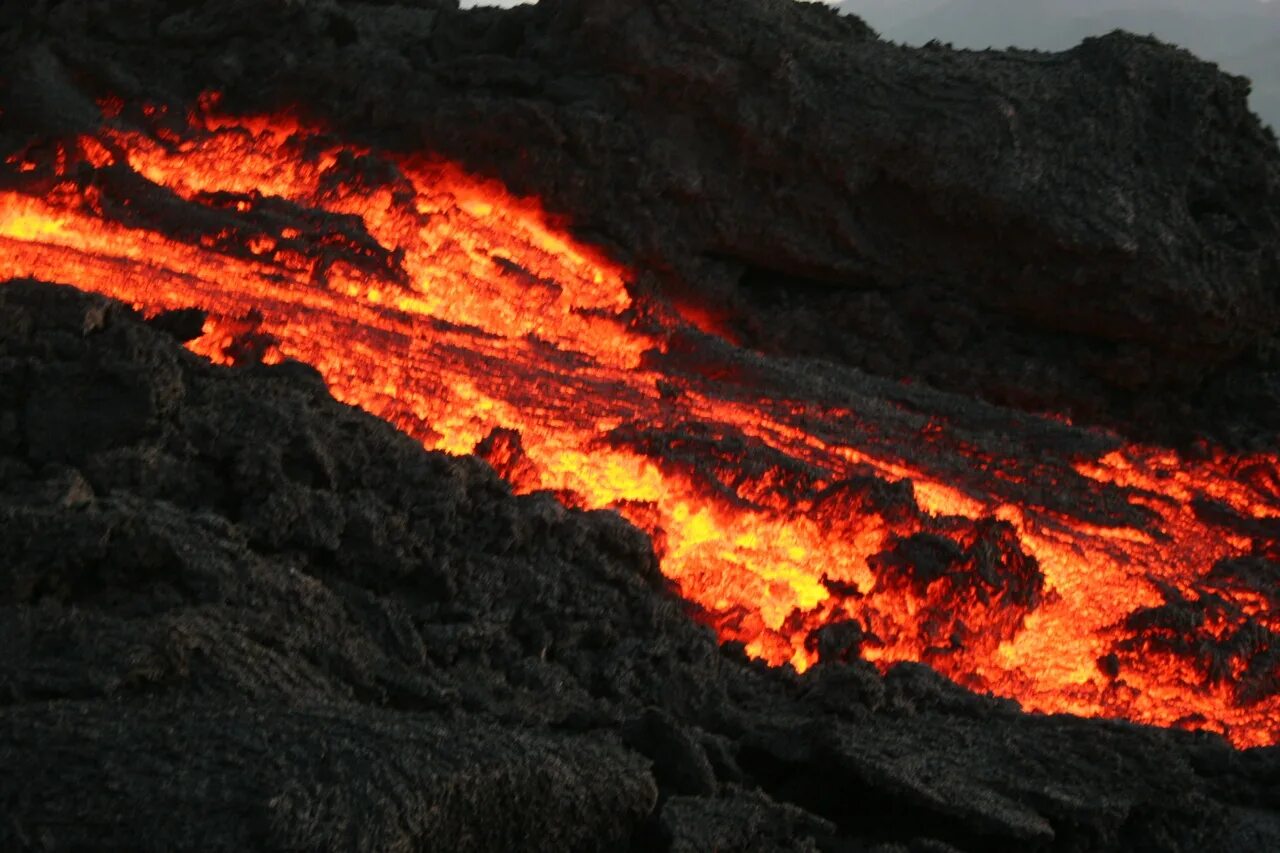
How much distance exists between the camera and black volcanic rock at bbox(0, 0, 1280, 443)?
578cm

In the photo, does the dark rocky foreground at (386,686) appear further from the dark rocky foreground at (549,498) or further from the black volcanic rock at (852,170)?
the black volcanic rock at (852,170)

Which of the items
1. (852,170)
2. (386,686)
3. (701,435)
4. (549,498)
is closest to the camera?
(386,686)

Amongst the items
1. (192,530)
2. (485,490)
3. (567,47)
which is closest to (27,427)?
(192,530)

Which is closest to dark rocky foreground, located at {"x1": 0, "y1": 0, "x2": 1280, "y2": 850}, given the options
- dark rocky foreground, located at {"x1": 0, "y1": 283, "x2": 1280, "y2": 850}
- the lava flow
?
dark rocky foreground, located at {"x1": 0, "y1": 283, "x2": 1280, "y2": 850}

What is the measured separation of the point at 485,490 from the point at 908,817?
1.34 m

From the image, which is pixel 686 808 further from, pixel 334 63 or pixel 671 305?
pixel 334 63

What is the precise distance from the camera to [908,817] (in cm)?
253

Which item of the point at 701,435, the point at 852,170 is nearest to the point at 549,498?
the point at 701,435

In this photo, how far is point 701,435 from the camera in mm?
4578

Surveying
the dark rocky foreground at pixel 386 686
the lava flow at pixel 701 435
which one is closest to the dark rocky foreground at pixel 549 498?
the dark rocky foreground at pixel 386 686

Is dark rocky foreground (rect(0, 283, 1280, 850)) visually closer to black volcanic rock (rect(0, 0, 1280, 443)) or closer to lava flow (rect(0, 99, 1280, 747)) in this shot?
lava flow (rect(0, 99, 1280, 747))

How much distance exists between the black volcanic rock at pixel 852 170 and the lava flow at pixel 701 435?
25 centimetres

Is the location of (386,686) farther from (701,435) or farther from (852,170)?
(852,170)

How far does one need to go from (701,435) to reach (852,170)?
1809 mm
